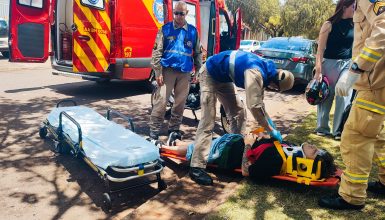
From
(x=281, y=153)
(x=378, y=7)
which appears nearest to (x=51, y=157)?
(x=281, y=153)

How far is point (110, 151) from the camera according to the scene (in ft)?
10.9

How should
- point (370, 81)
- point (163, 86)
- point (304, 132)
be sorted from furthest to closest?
point (304, 132) < point (163, 86) < point (370, 81)

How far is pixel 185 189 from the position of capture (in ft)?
12.1

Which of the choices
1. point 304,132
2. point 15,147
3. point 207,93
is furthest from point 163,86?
point 304,132

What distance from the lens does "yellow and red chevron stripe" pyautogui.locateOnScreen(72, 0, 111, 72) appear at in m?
6.93

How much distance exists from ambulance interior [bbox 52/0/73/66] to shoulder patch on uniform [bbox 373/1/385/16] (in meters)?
6.48

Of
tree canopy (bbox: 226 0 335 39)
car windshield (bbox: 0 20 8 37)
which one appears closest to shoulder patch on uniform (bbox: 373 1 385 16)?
car windshield (bbox: 0 20 8 37)

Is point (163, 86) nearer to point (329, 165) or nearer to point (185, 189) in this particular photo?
point (185, 189)

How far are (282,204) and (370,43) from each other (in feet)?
5.33

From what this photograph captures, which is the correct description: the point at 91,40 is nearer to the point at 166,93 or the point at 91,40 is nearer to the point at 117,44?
the point at 117,44

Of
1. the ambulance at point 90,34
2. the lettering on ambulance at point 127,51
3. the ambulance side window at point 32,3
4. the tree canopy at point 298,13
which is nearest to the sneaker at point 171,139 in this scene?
the ambulance at point 90,34

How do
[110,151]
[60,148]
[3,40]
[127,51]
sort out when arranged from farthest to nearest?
1. [3,40]
2. [127,51]
3. [60,148]
4. [110,151]

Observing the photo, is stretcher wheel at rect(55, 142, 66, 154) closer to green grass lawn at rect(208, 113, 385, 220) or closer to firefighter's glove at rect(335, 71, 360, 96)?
green grass lawn at rect(208, 113, 385, 220)

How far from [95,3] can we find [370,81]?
18.3 ft
